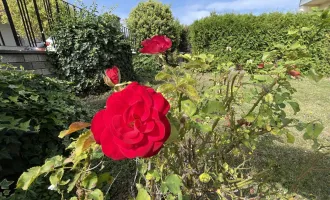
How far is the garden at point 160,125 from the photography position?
1.91 feet

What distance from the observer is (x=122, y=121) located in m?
0.45

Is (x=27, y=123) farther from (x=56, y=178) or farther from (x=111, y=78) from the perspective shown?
(x=111, y=78)

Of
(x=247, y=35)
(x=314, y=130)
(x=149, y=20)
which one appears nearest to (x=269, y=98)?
(x=314, y=130)

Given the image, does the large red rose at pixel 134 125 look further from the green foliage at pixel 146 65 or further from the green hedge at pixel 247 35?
the green hedge at pixel 247 35

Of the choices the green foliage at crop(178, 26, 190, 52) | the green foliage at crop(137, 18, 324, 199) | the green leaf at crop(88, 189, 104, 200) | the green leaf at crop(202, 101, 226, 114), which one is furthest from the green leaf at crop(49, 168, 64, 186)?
the green foliage at crop(178, 26, 190, 52)

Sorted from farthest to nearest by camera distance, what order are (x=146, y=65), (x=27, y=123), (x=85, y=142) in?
(x=146, y=65) < (x=27, y=123) < (x=85, y=142)

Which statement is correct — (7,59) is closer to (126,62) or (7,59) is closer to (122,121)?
(126,62)

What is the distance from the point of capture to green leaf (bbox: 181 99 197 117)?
672 millimetres

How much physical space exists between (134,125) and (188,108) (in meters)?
0.28

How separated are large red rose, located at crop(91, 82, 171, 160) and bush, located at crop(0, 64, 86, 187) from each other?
109cm

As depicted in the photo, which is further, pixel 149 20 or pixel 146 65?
pixel 149 20

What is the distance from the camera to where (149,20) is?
337 inches

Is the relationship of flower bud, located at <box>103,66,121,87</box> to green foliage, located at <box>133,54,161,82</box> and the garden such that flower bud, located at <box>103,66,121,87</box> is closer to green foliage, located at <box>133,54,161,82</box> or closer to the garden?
the garden

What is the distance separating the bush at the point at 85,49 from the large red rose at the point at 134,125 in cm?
414
